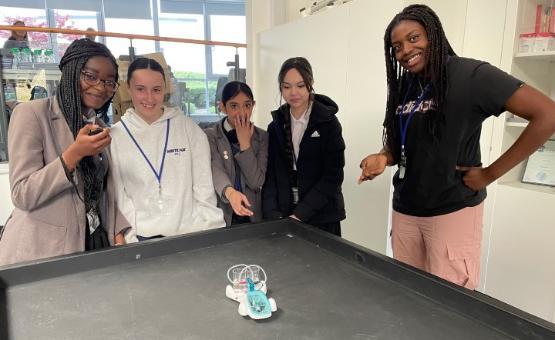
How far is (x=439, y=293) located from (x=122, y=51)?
10.9 ft

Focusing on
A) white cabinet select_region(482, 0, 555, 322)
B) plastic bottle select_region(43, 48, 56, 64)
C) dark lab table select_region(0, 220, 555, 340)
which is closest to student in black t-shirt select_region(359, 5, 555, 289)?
dark lab table select_region(0, 220, 555, 340)

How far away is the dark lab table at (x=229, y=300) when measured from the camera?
804 mm

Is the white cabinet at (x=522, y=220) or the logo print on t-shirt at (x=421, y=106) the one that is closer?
the logo print on t-shirt at (x=421, y=106)

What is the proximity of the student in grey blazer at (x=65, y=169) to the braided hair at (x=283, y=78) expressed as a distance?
73cm

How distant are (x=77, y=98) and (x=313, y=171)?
3.26ft

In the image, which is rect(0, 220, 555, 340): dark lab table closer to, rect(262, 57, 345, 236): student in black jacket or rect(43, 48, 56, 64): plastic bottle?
rect(262, 57, 345, 236): student in black jacket

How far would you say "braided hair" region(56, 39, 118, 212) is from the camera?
1.28 metres

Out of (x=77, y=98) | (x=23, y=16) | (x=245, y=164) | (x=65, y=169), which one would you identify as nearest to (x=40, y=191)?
(x=65, y=169)

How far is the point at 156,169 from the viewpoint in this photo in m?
1.43

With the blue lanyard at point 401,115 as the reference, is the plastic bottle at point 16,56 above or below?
above

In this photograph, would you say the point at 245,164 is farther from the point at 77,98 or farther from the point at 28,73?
the point at 28,73

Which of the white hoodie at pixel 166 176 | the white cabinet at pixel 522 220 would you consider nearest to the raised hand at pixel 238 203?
the white hoodie at pixel 166 176

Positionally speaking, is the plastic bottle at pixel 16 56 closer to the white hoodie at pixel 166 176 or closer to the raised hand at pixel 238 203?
the white hoodie at pixel 166 176

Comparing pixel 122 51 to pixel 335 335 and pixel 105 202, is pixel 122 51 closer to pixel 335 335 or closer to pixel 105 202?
pixel 105 202
